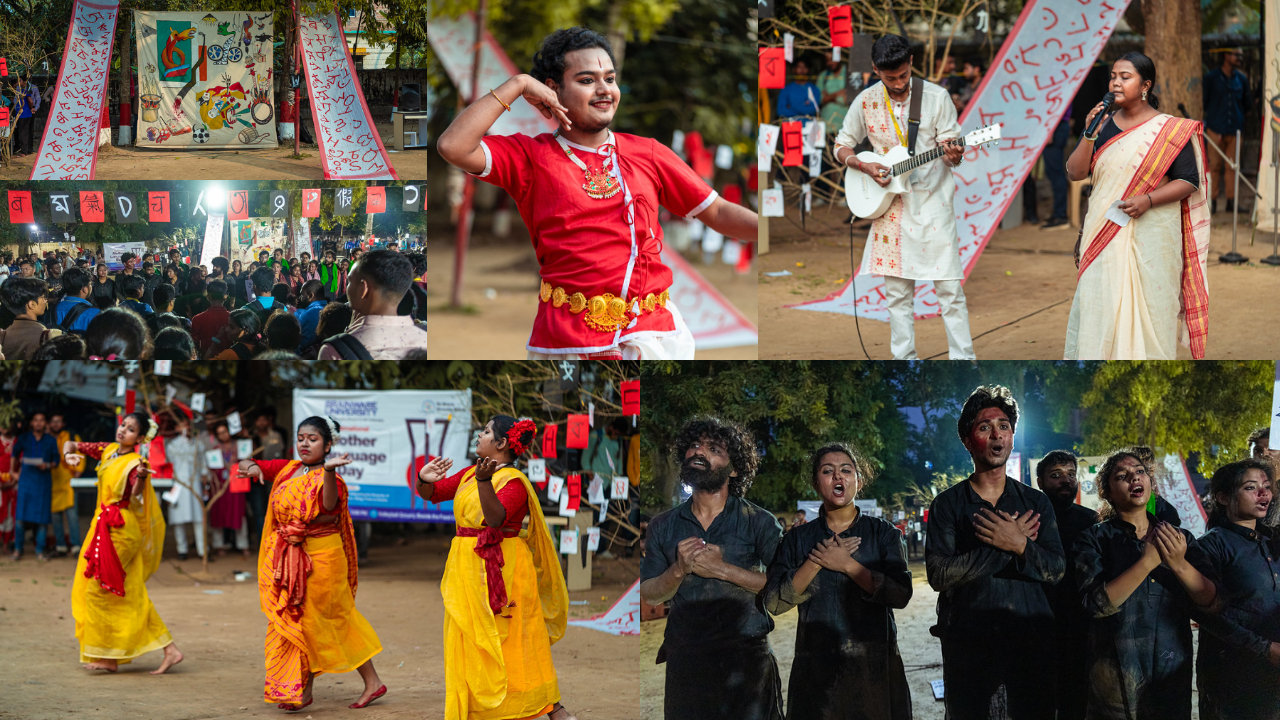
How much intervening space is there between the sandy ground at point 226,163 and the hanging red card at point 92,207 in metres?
0.11

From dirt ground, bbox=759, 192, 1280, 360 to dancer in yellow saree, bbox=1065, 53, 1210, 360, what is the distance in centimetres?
63

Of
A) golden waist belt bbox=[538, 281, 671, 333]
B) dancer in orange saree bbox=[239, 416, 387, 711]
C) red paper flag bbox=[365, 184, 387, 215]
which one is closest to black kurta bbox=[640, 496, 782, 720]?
golden waist belt bbox=[538, 281, 671, 333]

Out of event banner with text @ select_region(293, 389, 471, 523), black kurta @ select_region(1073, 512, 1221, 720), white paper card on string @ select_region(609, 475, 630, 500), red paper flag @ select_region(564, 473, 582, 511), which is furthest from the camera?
event banner with text @ select_region(293, 389, 471, 523)

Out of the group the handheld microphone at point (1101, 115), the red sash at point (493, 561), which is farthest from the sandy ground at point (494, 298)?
the red sash at point (493, 561)

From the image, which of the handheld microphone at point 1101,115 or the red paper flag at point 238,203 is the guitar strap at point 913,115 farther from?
the red paper flag at point 238,203

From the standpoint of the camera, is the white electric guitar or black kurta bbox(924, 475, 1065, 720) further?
the white electric guitar

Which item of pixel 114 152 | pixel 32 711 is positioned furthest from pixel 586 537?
pixel 114 152

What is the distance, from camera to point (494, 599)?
4.64 meters

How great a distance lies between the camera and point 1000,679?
4.46 m

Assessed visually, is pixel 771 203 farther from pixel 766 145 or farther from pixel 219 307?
pixel 219 307

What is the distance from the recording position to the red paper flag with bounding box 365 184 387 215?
5.88 meters

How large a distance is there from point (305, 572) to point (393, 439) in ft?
10.9

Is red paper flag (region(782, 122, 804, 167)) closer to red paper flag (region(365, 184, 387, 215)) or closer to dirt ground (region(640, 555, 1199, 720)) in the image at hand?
red paper flag (region(365, 184, 387, 215))

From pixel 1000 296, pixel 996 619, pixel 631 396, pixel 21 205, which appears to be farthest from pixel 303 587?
pixel 1000 296
